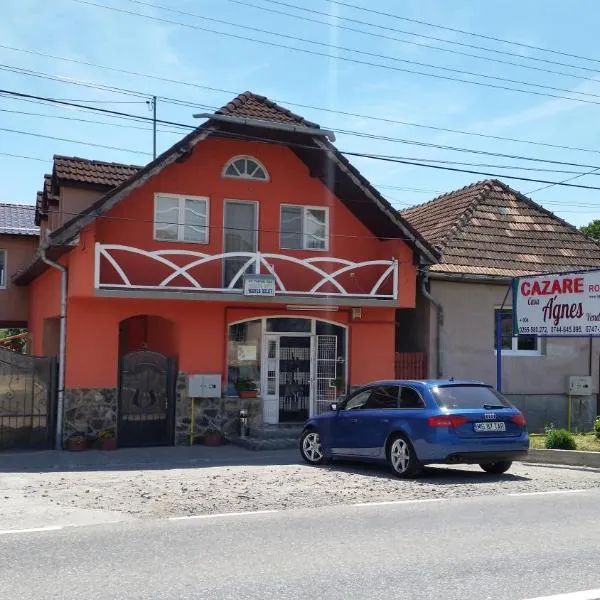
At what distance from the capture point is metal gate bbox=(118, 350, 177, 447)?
1741cm

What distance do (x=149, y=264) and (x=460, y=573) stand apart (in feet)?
39.7

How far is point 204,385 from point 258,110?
608cm

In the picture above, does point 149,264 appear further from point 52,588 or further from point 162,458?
point 52,588

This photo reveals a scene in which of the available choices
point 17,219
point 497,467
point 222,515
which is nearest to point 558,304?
point 497,467

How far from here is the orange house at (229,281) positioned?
16875 mm

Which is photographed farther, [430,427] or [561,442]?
[561,442]

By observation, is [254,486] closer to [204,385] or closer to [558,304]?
[204,385]

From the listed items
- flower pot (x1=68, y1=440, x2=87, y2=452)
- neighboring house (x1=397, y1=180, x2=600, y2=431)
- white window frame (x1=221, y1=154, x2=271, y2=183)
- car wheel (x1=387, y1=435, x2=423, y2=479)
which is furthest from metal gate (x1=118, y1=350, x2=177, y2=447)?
car wheel (x1=387, y1=435, x2=423, y2=479)

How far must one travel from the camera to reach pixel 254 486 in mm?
11641

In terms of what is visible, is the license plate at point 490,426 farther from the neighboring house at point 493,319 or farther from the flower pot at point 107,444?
the flower pot at point 107,444

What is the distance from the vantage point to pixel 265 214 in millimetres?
18828

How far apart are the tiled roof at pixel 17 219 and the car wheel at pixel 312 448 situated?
44.6 feet

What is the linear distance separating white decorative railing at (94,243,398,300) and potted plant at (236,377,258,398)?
2103 mm

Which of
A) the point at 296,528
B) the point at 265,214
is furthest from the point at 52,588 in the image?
the point at 265,214
